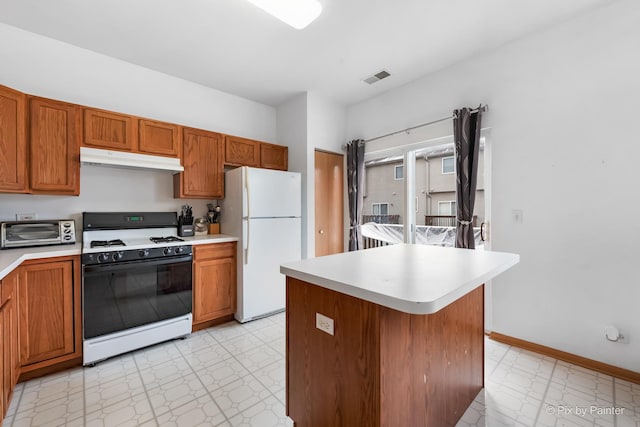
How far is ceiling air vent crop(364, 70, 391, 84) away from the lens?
10.1 feet

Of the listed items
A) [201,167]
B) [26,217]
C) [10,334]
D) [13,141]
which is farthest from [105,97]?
[10,334]

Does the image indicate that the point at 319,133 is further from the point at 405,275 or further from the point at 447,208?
the point at 405,275

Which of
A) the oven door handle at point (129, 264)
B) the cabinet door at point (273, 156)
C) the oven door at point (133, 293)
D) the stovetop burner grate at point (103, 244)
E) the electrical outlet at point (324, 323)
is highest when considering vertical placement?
the cabinet door at point (273, 156)

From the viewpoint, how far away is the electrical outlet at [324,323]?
1.20 metres

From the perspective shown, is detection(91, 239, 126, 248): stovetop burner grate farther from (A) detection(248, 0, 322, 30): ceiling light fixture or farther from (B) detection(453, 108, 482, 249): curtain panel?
(B) detection(453, 108, 482, 249): curtain panel

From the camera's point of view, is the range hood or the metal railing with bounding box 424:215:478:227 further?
the metal railing with bounding box 424:215:478:227

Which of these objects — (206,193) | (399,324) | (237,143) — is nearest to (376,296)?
(399,324)

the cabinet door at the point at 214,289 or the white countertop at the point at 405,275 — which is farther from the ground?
the white countertop at the point at 405,275

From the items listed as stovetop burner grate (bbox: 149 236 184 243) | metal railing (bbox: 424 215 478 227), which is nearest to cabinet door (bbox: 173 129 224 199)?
stovetop burner grate (bbox: 149 236 184 243)

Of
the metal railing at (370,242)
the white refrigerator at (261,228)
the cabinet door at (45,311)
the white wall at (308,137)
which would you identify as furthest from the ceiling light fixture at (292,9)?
the metal railing at (370,242)

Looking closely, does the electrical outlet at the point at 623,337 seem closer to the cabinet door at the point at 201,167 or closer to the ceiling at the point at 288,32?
the ceiling at the point at 288,32

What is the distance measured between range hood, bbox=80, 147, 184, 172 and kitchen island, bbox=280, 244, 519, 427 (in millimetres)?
2120

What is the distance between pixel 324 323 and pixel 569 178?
2398 mm

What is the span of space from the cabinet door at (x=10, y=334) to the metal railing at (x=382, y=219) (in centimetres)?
348
